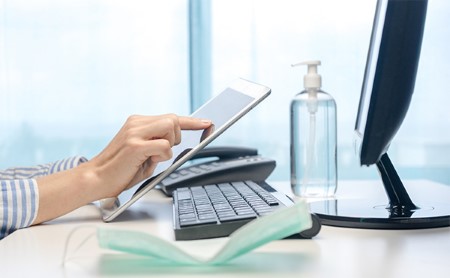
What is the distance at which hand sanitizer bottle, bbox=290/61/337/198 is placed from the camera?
1.08 meters

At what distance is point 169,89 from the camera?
218 cm

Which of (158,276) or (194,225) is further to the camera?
(194,225)

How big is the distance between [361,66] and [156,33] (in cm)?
71

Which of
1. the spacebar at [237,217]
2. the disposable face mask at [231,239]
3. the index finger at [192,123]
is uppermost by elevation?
the index finger at [192,123]

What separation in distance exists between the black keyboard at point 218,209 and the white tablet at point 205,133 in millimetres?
55


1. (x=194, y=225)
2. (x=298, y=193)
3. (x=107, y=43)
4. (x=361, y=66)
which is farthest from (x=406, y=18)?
(x=107, y=43)

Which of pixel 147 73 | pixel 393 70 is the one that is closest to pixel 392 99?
pixel 393 70

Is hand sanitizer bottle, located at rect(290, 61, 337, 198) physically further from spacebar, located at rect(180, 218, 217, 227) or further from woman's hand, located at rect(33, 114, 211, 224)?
spacebar, located at rect(180, 218, 217, 227)

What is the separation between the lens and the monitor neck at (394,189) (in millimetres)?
858

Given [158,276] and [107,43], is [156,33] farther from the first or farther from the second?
[158,276]

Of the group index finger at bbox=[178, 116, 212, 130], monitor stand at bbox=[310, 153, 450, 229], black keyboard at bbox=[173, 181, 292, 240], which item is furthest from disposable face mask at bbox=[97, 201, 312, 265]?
index finger at bbox=[178, 116, 212, 130]

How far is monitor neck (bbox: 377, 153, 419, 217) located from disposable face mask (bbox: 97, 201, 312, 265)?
0.36 m

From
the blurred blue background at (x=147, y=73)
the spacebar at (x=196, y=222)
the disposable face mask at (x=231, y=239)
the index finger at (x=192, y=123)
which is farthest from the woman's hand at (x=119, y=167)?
the blurred blue background at (x=147, y=73)

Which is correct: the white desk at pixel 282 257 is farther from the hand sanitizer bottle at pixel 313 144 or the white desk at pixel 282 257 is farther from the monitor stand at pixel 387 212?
the hand sanitizer bottle at pixel 313 144
